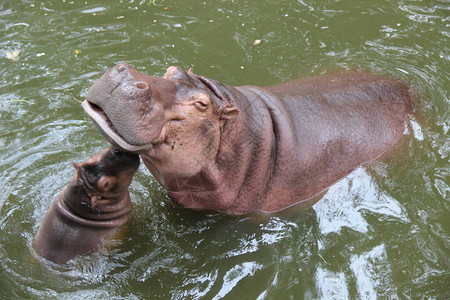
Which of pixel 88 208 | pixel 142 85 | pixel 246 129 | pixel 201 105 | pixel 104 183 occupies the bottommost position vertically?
pixel 88 208

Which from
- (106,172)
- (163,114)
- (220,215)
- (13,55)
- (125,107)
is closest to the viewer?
(125,107)

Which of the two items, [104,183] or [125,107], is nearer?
[125,107]

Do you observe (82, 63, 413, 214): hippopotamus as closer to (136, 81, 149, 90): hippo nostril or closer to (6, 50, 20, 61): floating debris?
(136, 81, 149, 90): hippo nostril

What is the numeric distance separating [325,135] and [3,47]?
4.66 meters

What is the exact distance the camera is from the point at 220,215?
434 cm

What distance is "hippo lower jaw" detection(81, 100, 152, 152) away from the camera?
2961mm

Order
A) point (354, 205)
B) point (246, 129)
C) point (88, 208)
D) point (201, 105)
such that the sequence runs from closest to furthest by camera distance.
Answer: point (201, 105) → point (88, 208) → point (246, 129) → point (354, 205)

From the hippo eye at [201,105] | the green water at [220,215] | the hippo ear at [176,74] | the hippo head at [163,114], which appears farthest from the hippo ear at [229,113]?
the green water at [220,215]

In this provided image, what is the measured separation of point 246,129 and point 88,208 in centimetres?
139

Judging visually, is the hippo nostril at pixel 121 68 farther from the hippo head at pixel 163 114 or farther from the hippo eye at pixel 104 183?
the hippo eye at pixel 104 183

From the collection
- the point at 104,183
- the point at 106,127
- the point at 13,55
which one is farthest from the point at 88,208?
the point at 13,55

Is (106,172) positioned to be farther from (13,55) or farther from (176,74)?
(13,55)

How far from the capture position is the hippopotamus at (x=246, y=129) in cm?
300

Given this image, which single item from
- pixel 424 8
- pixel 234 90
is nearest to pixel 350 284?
pixel 234 90
